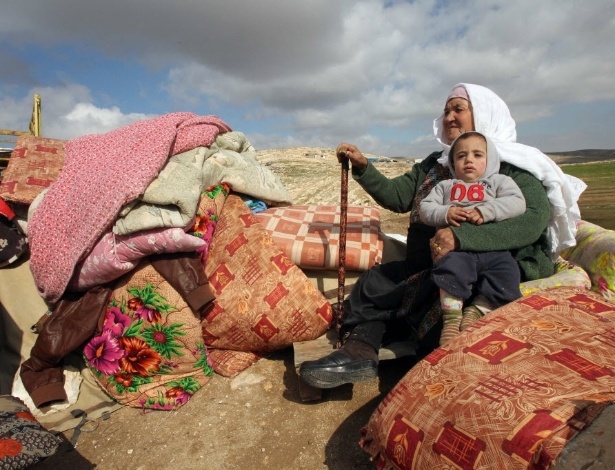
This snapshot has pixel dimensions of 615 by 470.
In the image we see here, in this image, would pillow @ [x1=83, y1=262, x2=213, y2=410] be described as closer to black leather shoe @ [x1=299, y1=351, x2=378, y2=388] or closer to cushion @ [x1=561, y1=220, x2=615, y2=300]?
black leather shoe @ [x1=299, y1=351, x2=378, y2=388]

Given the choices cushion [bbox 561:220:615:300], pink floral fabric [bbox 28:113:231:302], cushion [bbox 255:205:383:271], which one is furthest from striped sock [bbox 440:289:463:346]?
pink floral fabric [bbox 28:113:231:302]

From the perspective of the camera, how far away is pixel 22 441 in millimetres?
1600

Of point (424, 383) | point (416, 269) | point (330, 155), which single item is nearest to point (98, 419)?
point (424, 383)

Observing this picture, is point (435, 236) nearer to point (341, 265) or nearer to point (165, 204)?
point (341, 265)

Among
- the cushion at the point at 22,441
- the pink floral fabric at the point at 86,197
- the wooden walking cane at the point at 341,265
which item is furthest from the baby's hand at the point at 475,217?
the cushion at the point at 22,441

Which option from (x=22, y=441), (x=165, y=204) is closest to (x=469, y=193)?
(x=165, y=204)

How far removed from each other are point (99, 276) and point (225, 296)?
690 millimetres

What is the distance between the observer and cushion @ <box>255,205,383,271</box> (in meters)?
2.79

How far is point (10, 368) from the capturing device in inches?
103

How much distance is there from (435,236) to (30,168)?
259cm

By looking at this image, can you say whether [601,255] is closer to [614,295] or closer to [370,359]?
[614,295]

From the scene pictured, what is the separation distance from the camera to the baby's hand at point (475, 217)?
7.11ft

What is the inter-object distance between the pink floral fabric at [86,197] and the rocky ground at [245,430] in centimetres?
85

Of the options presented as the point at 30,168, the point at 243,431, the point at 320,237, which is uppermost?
the point at 30,168
